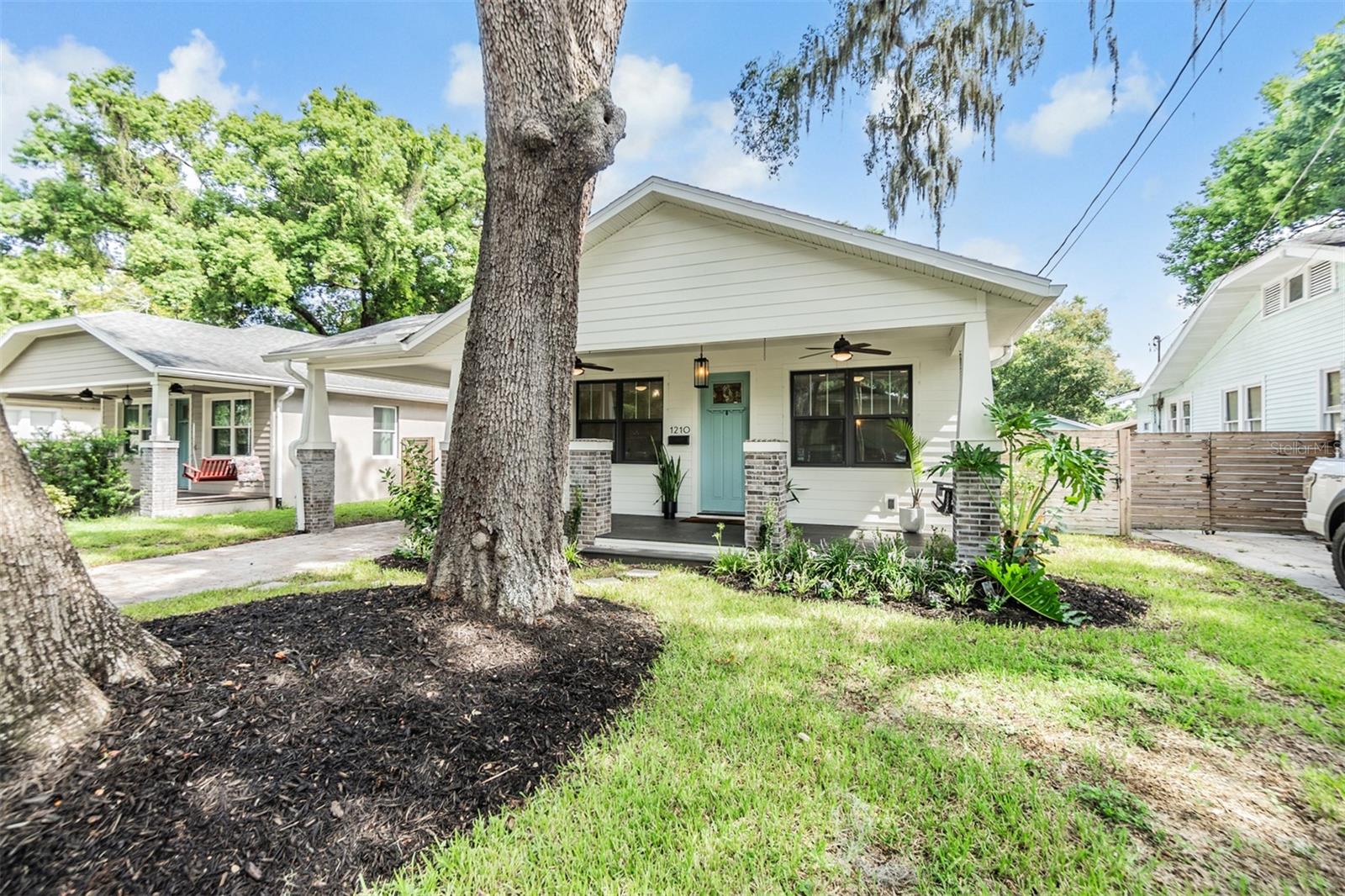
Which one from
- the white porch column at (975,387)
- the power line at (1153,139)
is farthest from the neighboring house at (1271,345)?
the white porch column at (975,387)

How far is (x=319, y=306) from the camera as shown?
802 inches

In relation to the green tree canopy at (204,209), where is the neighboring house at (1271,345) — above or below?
below

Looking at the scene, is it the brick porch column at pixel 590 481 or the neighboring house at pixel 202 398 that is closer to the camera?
the brick porch column at pixel 590 481

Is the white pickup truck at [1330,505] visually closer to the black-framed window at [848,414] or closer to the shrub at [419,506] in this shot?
the black-framed window at [848,414]

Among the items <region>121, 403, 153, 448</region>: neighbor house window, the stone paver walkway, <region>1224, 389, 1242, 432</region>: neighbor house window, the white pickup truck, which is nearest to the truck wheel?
the white pickup truck

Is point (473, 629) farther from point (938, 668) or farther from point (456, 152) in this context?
point (456, 152)

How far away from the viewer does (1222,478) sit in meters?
8.85

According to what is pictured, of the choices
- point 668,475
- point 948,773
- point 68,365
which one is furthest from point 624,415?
point 68,365

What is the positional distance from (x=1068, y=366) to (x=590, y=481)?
80.0ft

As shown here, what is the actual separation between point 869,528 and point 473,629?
19.9ft

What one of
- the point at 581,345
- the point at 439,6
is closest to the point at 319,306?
the point at 439,6

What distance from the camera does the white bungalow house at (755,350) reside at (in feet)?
18.1

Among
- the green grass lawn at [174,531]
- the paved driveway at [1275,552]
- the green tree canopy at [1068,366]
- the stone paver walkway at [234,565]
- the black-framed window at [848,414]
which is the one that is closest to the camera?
the stone paver walkway at [234,565]

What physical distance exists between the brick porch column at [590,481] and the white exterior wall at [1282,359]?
11870 mm
